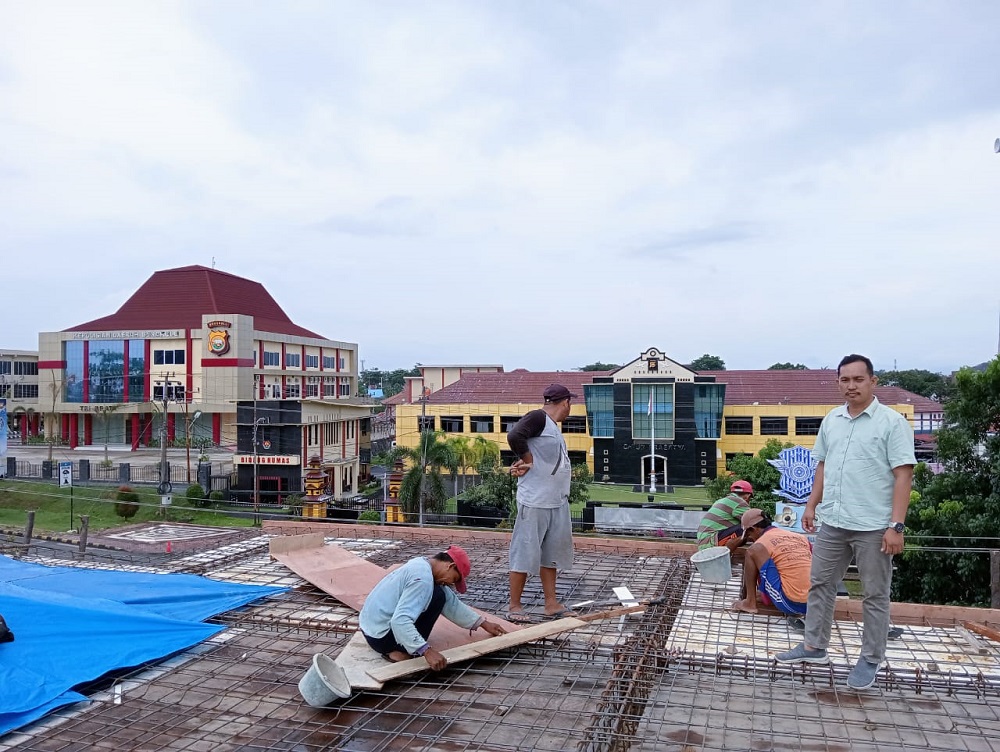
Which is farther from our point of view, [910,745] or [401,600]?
[401,600]

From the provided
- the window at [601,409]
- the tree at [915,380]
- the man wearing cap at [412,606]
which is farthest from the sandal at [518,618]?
the tree at [915,380]

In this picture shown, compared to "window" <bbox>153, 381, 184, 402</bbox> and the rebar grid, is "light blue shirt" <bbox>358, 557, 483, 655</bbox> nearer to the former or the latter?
the rebar grid

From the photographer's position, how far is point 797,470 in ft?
55.0

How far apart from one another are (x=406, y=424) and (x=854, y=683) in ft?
88.4

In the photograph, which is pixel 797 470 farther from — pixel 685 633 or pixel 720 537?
pixel 685 633

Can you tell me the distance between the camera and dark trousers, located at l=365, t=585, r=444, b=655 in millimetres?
2916

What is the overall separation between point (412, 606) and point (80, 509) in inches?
784

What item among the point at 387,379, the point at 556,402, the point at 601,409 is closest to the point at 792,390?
the point at 601,409

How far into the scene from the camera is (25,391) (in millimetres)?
39969

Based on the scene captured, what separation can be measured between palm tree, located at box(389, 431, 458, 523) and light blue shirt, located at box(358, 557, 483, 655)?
50.7 ft

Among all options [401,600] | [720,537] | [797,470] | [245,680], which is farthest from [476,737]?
[797,470]

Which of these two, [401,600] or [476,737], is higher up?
[401,600]

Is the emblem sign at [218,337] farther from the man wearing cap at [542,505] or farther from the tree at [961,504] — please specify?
the man wearing cap at [542,505]

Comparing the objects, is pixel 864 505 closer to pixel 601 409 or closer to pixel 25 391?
pixel 601 409
